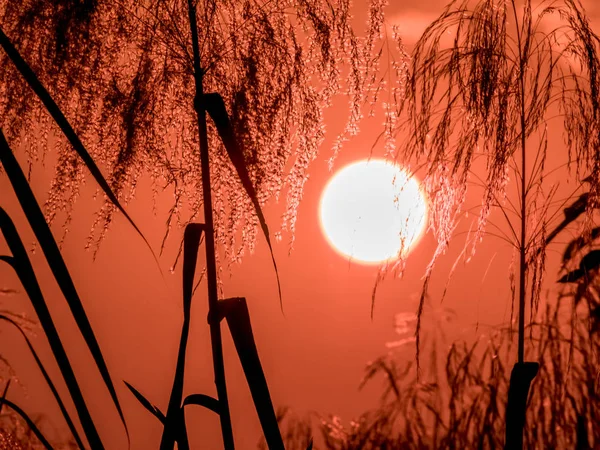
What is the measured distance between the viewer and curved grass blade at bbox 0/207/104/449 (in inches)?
29.9

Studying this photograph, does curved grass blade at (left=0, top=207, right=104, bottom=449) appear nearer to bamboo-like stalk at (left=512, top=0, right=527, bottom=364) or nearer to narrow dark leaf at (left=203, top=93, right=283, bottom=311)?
narrow dark leaf at (left=203, top=93, right=283, bottom=311)

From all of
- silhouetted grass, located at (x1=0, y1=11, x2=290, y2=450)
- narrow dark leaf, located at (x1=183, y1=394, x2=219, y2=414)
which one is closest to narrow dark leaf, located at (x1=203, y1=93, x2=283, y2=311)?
silhouetted grass, located at (x1=0, y1=11, x2=290, y2=450)

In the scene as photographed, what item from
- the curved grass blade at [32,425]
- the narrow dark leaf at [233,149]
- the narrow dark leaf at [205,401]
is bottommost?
the curved grass blade at [32,425]

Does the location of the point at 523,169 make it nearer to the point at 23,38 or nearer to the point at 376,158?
the point at 376,158

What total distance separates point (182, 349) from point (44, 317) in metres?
0.19

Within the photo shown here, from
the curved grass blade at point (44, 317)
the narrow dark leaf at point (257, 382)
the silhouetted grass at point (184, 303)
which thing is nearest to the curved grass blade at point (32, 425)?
the silhouetted grass at point (184, 303)

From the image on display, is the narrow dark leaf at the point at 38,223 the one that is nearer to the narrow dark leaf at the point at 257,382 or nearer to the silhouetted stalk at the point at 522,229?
the narrow dark leaf at the point at 257,382

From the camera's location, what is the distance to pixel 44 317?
0.76 m

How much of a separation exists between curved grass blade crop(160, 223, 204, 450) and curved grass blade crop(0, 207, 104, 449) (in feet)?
0.44

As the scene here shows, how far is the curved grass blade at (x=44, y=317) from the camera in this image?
2.49 feet

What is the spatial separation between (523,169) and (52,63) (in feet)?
3.40

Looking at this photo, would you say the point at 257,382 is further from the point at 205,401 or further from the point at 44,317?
the point at 44,317

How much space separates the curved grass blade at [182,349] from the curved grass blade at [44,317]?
0.14m

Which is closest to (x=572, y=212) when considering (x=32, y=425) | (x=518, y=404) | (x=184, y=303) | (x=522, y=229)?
(x=522, y=229)
